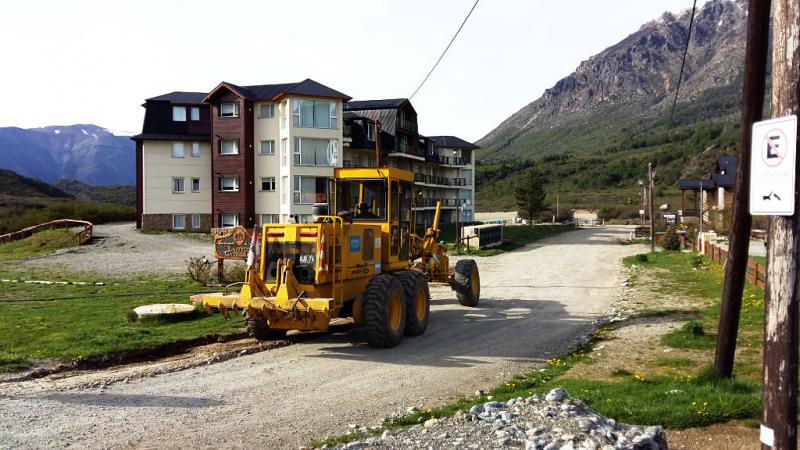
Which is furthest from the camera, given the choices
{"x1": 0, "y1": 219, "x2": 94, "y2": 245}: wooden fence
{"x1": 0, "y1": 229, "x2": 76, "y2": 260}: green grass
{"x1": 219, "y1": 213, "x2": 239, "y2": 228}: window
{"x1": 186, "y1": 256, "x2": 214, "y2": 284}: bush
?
{"x1": 219, "y1": 213, "x2": 239, "y2": 228}: window

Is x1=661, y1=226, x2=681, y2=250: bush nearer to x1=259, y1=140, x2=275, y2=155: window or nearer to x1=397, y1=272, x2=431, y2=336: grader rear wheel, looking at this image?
x1=397, y1=272, x2=431, y2=336: grader rear wheel

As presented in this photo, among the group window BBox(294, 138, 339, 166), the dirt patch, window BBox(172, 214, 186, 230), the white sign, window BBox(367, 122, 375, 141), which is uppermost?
window BBox(367, 122, 375, 141)

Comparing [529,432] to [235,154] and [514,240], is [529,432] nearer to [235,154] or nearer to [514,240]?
[514,240]

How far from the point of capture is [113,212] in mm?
57062

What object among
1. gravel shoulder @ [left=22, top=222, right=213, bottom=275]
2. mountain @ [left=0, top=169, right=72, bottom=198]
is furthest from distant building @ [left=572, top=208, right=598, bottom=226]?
mountain @ [left=0, top=169, right=72, bottom=198]

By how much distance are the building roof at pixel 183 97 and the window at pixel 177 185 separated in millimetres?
6021

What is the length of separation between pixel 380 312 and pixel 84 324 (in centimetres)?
666

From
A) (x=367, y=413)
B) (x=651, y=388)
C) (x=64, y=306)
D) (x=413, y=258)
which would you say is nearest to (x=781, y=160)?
(x=651, y=388)

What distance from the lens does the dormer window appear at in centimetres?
4778

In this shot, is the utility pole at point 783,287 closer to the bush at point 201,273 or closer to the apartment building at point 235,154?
the bush at point 201,273

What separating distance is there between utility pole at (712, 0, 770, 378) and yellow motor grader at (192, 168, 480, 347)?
220 inches

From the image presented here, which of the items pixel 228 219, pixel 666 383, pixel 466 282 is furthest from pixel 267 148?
pixel 666 383

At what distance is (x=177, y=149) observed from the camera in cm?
4959

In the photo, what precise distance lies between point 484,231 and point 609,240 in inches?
639
